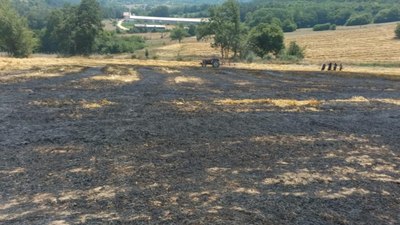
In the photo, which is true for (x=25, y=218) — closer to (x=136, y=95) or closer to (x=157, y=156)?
(x=157, y=156)

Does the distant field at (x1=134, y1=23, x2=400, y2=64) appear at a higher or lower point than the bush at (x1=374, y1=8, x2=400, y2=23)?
lower

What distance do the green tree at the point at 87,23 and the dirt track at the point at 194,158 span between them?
43.9 meters

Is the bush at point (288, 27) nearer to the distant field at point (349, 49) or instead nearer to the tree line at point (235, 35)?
the distant field at point (349, 49)

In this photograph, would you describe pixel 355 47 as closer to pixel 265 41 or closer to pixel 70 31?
pixel 265 41

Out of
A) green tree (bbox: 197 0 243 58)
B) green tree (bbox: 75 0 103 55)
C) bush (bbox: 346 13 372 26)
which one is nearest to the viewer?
green tree (bbox: 197 0 243 58)

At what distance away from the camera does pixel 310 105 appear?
2148 cm

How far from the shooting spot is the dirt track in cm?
859

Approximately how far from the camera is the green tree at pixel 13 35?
2448 inches

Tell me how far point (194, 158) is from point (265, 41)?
181ft

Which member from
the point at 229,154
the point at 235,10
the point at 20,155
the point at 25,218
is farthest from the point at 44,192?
the point at 235,10

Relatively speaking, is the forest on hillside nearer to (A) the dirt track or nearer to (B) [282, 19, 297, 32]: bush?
(B) [282, 19, 297, 32]: bush

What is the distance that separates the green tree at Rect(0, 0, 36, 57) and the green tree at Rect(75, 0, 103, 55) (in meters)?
7.67

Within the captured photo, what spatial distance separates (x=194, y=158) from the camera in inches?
479

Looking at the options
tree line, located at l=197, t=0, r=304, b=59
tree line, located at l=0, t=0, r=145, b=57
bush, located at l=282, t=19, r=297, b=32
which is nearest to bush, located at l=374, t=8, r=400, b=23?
bush, located at l=282, t=19, r=297, b=32
